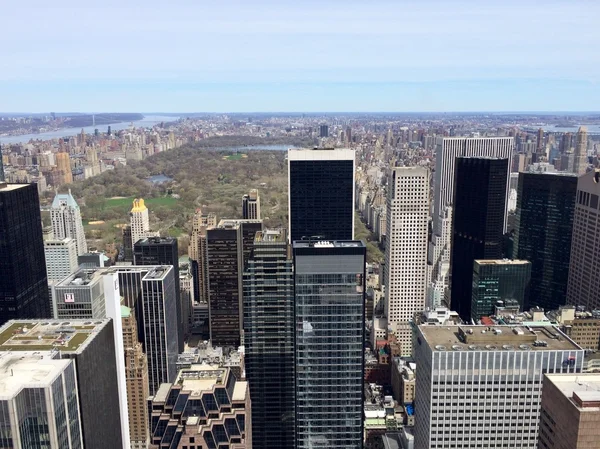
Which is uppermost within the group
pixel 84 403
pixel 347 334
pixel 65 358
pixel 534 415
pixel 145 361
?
pixel 65 358

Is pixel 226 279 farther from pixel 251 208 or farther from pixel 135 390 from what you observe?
pixel 251 208

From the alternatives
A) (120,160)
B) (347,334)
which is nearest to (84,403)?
(347,334)

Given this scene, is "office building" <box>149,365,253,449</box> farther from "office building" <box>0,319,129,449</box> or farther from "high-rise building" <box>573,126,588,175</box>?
"high-rise building" <box>573,126,588,175</box>

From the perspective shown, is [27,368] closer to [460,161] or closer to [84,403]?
[84,403]

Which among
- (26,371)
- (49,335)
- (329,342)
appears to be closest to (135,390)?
A: (329,342)

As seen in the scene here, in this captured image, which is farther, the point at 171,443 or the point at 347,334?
the point at 347,334

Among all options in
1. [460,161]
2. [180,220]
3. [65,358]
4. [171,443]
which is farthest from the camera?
[180,220]
